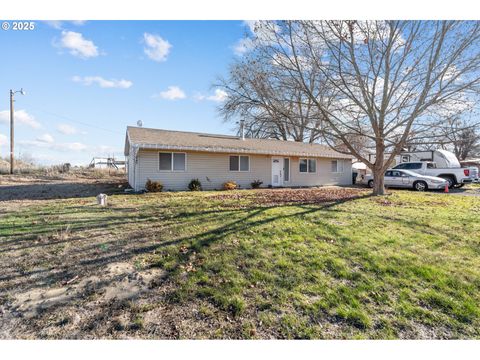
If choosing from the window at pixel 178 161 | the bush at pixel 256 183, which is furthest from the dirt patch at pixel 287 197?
the bush at pixel 256 183

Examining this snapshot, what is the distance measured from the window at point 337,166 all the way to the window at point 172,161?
1236 centimetres

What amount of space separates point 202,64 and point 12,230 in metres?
6.67

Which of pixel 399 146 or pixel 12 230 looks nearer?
Result: pixel 12 230

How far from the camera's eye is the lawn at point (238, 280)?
93.4 inches

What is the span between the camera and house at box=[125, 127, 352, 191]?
521 inches

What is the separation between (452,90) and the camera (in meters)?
9.32

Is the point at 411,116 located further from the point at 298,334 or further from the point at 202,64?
the point at 298,334

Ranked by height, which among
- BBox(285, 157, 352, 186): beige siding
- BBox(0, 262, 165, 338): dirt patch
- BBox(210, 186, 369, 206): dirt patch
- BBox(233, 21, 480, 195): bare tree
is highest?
BBox(233, 21, 480, 195): bare tree

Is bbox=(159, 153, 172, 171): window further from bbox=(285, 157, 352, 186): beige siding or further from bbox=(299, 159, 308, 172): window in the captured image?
bbox=(299, 159, 308, 172): window

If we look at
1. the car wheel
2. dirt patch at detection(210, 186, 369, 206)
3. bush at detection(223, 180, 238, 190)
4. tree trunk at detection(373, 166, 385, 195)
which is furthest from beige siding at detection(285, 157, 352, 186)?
tree trunk at detection(373, 166, 385, 195)

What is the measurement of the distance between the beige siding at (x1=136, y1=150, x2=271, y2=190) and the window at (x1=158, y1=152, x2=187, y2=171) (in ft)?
0.64

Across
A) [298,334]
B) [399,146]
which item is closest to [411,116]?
[399,146]

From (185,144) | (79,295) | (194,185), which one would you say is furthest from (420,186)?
(79,295)

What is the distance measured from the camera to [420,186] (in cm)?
1588
